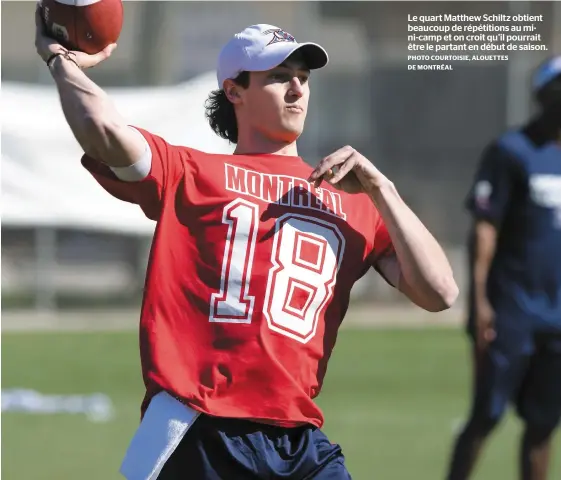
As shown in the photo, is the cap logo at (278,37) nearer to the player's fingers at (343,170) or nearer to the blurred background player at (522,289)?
the player's fingers at (343,170)

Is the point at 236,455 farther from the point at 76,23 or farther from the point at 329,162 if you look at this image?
the point at 76,23

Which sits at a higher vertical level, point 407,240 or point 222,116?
point 222,116

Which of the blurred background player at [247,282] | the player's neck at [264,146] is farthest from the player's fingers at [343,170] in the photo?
the player's neck at [264,146]

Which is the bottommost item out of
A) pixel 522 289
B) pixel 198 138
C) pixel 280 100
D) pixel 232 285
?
pixel 198 138

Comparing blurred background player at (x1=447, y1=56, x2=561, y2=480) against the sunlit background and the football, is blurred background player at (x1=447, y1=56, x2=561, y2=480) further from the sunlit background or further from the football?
the sunlit background

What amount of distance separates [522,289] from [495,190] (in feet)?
1.59

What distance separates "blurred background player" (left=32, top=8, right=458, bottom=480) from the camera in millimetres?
3205

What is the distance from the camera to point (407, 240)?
3293mm

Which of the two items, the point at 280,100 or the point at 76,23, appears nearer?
the point at 76,23

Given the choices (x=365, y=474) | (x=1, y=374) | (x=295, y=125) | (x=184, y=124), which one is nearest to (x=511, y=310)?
(x=365, y=474)

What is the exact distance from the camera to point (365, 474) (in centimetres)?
654

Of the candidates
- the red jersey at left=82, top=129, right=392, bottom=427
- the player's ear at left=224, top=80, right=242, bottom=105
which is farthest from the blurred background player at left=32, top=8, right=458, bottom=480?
the player's ear at left=224, top=80, right=242, bottom=105

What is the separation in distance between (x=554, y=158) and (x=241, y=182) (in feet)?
9.42

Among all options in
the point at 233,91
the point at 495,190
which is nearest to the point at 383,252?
the point at 233,91
